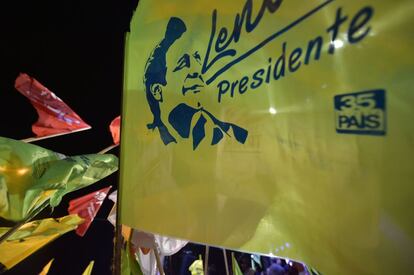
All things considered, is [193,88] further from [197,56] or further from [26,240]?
[26,240]

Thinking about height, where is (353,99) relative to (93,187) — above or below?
above

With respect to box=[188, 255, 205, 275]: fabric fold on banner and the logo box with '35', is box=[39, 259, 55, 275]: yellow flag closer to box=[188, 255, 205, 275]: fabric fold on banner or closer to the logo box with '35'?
box=[188, 255, 205, 275]: fabric fold on banner

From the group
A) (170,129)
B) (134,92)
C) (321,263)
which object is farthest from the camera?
(134,92)

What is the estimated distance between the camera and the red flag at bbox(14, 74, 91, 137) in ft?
13.9

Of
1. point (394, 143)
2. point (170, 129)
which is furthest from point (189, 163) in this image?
point (394, 143)

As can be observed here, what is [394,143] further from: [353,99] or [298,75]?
[298,75]

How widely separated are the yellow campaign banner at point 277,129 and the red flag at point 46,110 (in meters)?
2.86

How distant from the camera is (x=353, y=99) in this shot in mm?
991

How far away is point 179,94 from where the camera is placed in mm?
1610

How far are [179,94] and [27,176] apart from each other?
3.93ft

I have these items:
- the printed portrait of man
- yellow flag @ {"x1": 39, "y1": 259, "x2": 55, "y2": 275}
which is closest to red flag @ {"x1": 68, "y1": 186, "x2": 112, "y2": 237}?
yellow flag @ {"x1": 39, "y1": 259, "x2": 55, "y2": 275}

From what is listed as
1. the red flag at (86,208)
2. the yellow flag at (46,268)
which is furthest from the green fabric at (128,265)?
the yellow flag at (46,268)

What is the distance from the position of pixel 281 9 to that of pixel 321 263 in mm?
954

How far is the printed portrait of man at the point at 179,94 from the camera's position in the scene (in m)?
1.48
